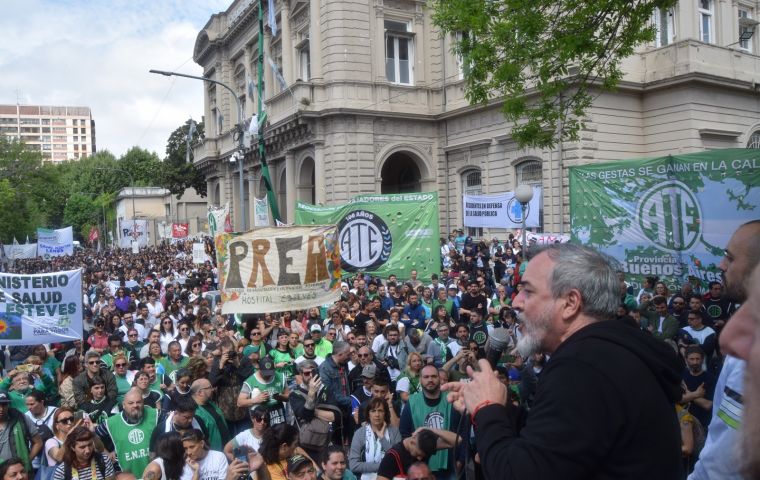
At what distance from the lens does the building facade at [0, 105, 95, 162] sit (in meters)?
168

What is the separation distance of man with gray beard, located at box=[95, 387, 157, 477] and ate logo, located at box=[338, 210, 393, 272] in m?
8.13

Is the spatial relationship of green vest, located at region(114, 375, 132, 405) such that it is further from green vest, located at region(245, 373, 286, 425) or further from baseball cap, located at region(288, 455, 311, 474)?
baseball cap, located at region(288, 455, 311, 474)

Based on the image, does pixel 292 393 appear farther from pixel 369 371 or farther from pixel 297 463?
pixel 297 463

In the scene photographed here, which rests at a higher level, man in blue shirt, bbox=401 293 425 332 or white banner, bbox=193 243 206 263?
white banner, bbox=193 243 206 263

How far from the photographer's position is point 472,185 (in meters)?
26.5

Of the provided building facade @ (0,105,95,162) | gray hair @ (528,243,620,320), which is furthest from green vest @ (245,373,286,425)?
building facade @ (0,105,95,162)

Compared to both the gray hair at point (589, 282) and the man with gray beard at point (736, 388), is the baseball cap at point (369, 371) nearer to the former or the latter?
the man with gray beard at point (736, 388)

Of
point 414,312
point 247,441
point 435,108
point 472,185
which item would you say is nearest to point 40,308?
point 247,441

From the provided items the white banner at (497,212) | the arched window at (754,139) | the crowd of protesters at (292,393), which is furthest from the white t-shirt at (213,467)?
the arched window at (754,139)

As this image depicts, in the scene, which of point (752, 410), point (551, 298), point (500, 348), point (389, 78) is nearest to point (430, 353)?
point (500, 348)

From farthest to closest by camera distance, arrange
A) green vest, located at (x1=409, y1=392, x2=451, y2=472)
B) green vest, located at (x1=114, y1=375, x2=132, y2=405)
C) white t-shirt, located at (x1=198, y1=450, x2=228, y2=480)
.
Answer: green vest, located at (x1=114, y1=375, x2=132, y2=405), green vest, located at (x1=409, y1=392, x2=451, y2=472), white t-shirt, located at (x1=198, y1=450, x2=228, y2=480)

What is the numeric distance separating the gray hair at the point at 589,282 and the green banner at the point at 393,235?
11870mm

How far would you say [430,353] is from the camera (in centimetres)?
898

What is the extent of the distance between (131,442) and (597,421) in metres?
5.26
